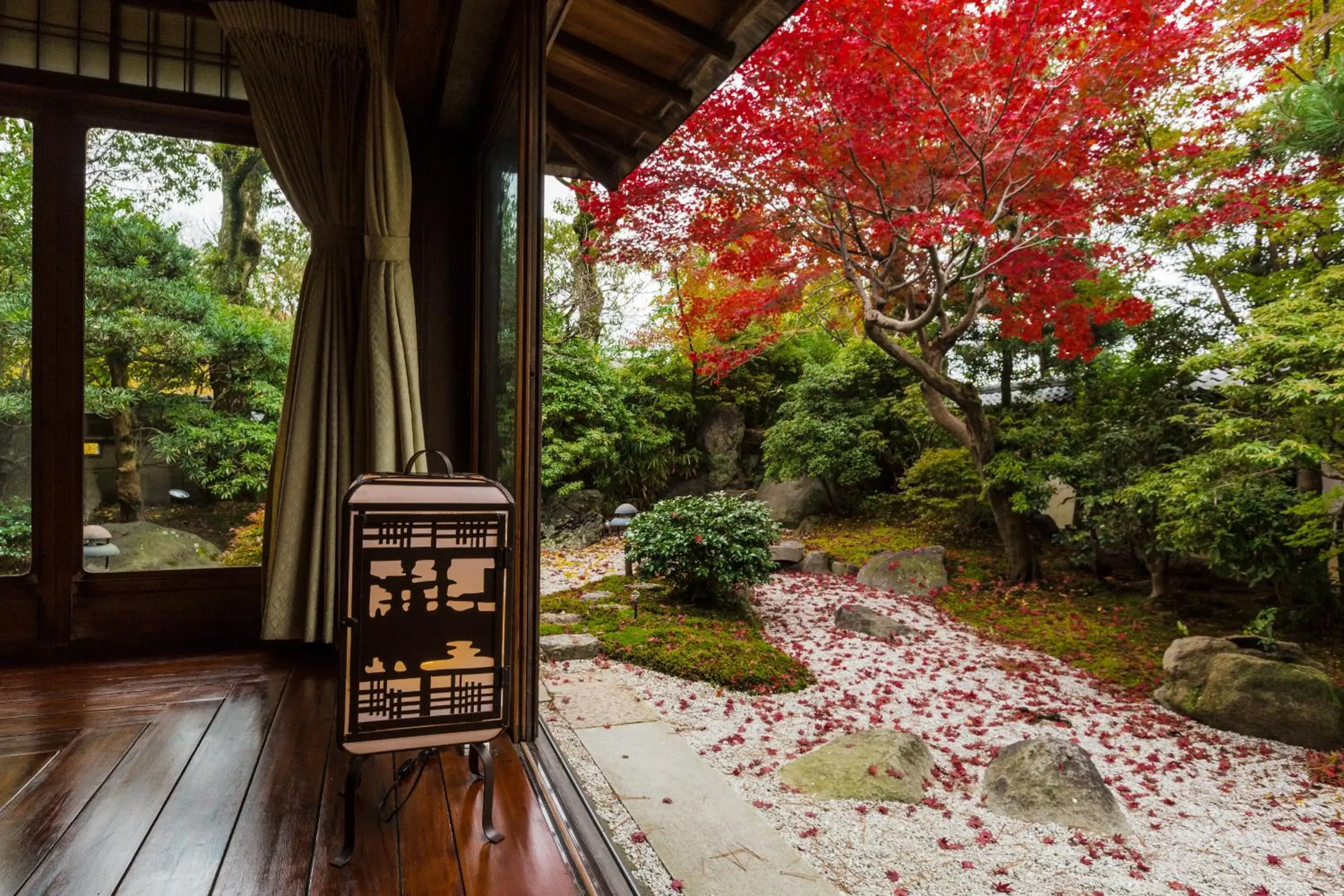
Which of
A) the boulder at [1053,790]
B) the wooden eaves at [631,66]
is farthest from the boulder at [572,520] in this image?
the boulder at [1053,790]

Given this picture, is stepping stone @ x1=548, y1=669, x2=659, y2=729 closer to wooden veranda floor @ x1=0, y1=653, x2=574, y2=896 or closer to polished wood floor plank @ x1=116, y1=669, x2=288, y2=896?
wooden veranda floor @ x1=0, y1=653, x2=574, y2=896

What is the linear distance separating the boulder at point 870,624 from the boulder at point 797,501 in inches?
134

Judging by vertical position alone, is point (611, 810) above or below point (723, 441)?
below

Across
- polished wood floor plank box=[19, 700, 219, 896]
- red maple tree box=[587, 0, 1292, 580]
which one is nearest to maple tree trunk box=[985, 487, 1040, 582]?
red maple tree box=[587, 0, 1292, 580]

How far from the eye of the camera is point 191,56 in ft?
9.46

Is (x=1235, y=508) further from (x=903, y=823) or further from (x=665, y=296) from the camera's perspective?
(x=665, y=296)

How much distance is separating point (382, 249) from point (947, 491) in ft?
19.9

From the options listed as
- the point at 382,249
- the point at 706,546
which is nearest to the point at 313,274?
the point at 382,249

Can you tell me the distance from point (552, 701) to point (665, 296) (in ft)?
19.4

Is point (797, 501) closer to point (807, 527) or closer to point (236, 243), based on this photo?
point (807, 527)

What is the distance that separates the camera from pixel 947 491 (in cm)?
714

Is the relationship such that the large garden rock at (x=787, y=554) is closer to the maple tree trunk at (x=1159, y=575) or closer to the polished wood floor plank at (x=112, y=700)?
the maple tree trunk at (x=1159, y=575)

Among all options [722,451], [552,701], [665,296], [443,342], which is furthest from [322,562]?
[722,451]

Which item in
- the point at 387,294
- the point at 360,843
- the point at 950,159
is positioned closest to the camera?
the point at 360,843
